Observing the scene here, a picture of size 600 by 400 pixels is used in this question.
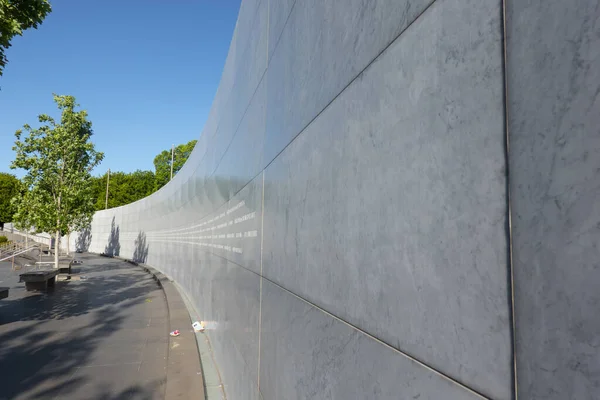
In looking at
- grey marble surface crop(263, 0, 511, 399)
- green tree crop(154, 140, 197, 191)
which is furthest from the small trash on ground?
green tree crop(154, 140, 197, 191)

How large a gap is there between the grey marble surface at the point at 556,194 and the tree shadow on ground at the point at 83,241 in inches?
2137

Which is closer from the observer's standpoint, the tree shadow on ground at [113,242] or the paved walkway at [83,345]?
the paved walkway at [83,345]

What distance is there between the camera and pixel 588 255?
0.78 meters

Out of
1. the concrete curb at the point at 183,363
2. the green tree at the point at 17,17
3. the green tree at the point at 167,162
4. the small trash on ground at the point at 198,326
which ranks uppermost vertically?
the green tree at the point at 167,162

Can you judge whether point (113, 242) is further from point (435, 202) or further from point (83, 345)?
point (435, 202)

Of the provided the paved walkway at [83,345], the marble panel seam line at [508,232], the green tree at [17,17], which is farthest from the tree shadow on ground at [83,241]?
the marble panel seam line at [508,232]

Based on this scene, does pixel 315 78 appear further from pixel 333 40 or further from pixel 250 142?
pixel 250 142

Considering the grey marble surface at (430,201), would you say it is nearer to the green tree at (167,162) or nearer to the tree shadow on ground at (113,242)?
the tree shadow on ground at (113,242)

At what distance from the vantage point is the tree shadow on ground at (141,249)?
1190 inches

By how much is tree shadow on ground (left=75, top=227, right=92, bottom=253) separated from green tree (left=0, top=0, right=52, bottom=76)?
4519 centimetres

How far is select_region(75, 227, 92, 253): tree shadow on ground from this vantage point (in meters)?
49.1

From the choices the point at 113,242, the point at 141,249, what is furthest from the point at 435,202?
the point at 113,242

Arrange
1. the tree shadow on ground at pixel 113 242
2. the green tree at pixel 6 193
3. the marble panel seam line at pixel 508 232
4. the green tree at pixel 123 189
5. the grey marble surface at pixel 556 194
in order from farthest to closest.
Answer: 1. the green tree at pixel 123 189
2. the green tree at pixel 6 193
3. the tree shadow on ground at pixel 113 242
4. the marble panel seam line at pixel 508 232
5. the grey marble surface at pixel 556 194

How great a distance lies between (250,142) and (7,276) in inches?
972
